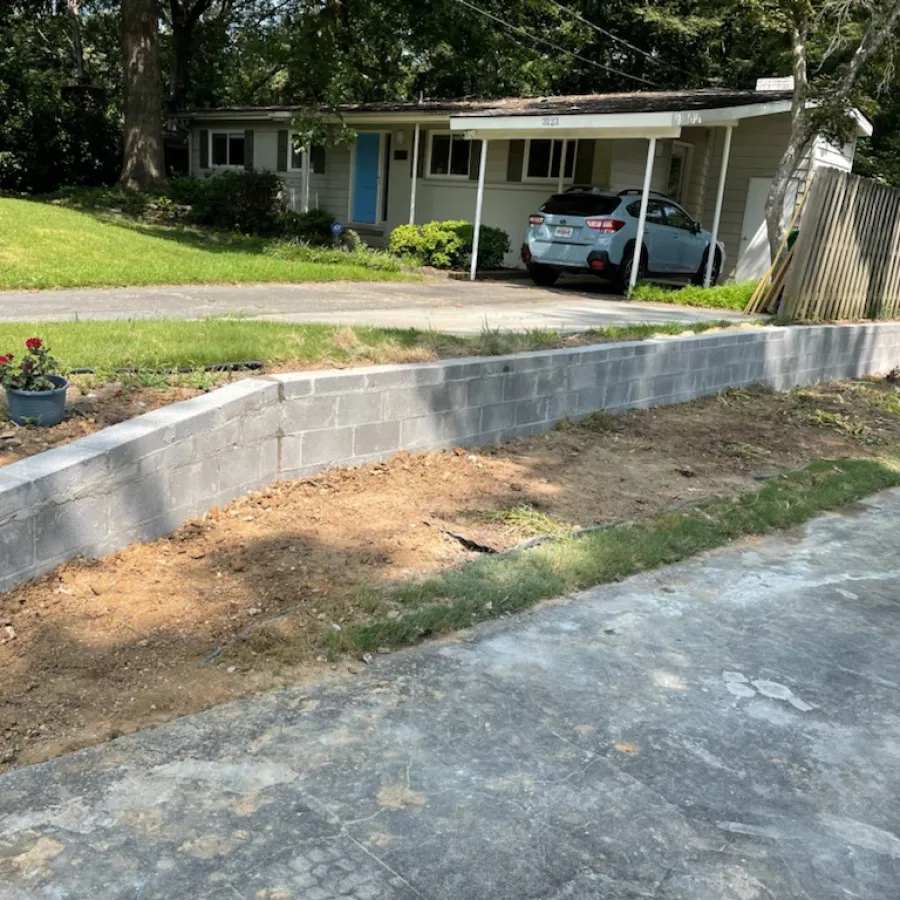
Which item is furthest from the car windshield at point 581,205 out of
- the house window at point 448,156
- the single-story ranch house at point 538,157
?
the house window at point 448,156

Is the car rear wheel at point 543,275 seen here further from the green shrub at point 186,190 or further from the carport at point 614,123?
the green shrub at point 186,190

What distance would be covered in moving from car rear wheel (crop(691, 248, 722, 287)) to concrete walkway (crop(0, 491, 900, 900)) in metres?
14.1

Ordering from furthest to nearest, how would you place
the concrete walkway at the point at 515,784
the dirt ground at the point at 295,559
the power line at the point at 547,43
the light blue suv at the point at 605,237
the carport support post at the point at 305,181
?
the power line at the point at 547,43
the carport support post at the point at 305,181
the light blue suv at the point at 605,237
the dirt ground at the point at 295,559
the concrete walkway at the point at 515,784

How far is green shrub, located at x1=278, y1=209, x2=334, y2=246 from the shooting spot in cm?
1925

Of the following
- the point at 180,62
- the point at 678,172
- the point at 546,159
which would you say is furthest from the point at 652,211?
the point at 180,62

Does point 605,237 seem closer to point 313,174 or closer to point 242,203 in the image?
point 242,203

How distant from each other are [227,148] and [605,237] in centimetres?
1488

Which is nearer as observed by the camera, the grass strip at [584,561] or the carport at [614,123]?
the grass strip at [584,561]

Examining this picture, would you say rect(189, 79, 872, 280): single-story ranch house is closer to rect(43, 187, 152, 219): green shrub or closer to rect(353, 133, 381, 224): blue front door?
rect(353, 133, 381, 224): blue front door

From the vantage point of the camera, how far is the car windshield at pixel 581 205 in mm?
15314

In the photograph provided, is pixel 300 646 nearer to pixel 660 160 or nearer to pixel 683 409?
pixel 683 409

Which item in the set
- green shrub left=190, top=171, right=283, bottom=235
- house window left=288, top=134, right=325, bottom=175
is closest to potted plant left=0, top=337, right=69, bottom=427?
green shrub left=190, top=171, right=283, bottom=235

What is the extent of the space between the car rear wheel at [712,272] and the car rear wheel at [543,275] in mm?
2696

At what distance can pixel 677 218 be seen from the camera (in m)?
16.7
